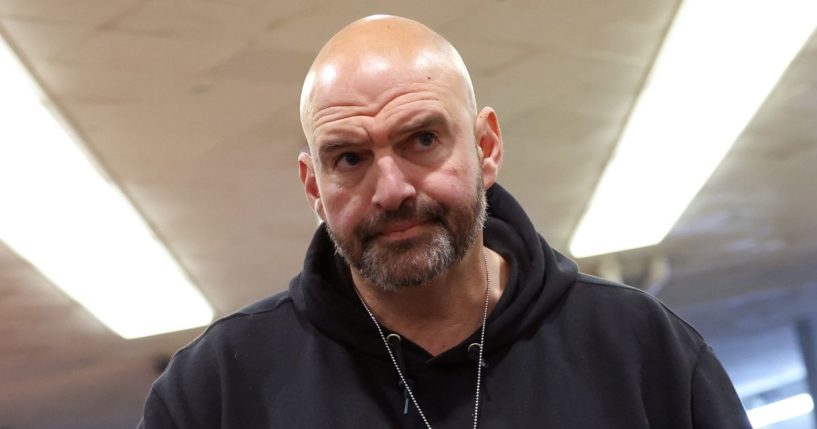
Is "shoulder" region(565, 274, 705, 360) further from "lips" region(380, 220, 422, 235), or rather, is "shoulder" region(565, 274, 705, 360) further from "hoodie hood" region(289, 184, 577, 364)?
"lips" region(380, 220, 422, 235)

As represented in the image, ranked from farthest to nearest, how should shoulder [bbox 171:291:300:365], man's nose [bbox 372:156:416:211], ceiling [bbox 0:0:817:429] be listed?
ceiling [bbox 0:0:817:429]
shoulder [bbox 171:291:300:365]
man's nose [bbox 372:156:416:211]

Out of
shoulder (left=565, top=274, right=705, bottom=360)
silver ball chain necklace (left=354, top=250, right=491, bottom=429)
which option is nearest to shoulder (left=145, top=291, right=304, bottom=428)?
silver ball chain necklace (left=354, top=250, right=491, bottom=429)

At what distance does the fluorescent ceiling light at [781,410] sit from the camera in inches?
687

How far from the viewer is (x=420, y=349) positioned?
1.74m

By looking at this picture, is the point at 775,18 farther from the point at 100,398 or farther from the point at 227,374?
the point at 100,398

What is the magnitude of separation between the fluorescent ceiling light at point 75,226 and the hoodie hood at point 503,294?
186 centimetres

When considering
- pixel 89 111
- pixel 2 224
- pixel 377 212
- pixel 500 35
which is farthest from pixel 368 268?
pixel 2 224

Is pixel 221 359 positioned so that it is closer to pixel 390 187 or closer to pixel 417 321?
pixel 417 321

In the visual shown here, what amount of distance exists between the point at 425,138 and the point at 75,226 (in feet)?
11.8

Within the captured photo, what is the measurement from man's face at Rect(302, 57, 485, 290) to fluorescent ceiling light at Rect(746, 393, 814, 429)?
1689 cm

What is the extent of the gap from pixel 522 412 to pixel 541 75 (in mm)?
2566

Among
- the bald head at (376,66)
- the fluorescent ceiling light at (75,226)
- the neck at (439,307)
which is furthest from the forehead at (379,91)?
the fluorescent ceiling light at (75,226)

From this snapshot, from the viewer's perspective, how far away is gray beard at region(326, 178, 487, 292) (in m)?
1.61

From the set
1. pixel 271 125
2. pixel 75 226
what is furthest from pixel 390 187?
pixel 75 226
